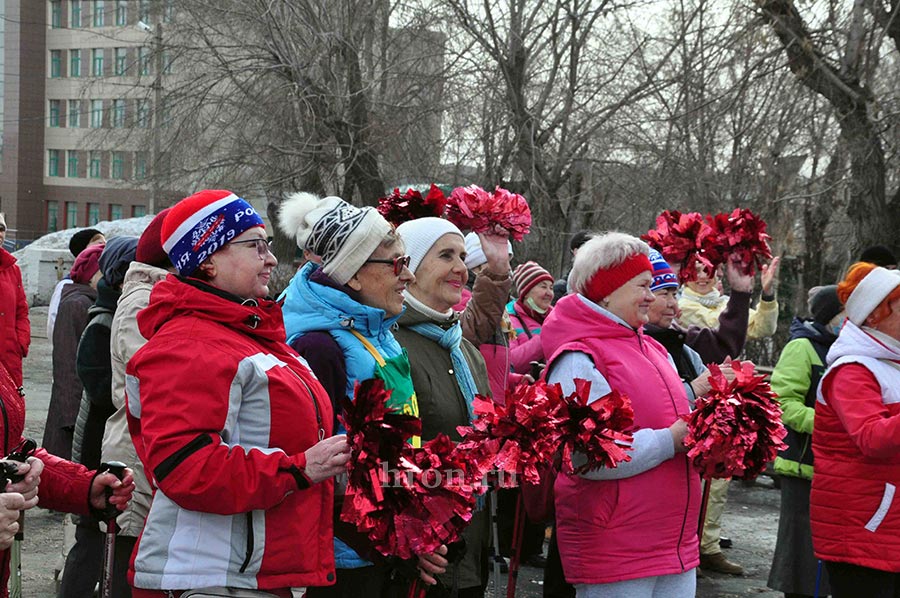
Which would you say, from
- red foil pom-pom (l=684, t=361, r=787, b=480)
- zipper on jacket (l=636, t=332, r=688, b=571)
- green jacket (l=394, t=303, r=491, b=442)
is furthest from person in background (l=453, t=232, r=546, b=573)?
red foil pom-pom (l=684, t=361, r=787, b=480)

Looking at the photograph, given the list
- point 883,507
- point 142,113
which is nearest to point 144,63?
point 142,113

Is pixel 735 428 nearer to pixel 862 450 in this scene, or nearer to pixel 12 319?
pixel 862 450

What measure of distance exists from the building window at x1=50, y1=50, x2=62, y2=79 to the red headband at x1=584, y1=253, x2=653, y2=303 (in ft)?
202

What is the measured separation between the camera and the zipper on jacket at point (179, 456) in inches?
108

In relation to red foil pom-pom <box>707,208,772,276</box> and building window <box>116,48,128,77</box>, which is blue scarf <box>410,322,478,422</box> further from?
building window <box>116,48,128,77</box>

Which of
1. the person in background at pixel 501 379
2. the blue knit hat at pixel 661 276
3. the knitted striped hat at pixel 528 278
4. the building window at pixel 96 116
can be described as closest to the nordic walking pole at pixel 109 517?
the person in background at pixel 501 379

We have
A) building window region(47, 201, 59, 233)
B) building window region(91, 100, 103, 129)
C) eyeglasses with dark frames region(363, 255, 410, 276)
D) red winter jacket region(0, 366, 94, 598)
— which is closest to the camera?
red winter jacket region(0, 366, 94, 598)

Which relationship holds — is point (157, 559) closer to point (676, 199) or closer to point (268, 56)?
point (268, 56)

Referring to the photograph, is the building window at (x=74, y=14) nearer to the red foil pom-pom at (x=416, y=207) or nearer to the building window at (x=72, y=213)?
the building window at (x=72, y=213)

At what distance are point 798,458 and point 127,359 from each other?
384 cm

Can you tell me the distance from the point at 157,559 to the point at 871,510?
3.17 m

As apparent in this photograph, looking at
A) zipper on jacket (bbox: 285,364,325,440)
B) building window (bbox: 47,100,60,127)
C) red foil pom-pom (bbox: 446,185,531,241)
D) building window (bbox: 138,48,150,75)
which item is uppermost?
building window (bbox: 47,100,60,127)

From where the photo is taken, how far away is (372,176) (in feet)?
44.1

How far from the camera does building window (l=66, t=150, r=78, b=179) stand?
61.5 metres
